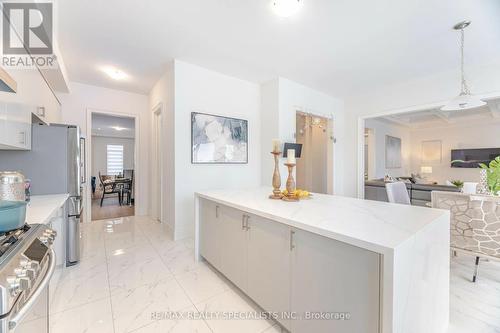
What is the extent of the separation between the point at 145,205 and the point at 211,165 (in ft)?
6.96

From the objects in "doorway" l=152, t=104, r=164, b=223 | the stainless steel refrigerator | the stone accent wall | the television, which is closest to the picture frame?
"doorway" l=152, t=104, r=164, b=223

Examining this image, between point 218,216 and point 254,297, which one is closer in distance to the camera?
point 254,297

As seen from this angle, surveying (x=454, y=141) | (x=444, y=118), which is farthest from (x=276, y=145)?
(x=454, y=141)

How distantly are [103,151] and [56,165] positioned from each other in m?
7.87

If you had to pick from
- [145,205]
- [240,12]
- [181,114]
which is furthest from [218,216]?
[145,205]

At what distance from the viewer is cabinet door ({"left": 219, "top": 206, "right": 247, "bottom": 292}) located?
66.1 inches

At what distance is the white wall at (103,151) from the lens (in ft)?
28.5

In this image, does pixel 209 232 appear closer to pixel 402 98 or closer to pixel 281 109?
pixel 281 109

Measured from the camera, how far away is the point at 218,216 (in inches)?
79.7

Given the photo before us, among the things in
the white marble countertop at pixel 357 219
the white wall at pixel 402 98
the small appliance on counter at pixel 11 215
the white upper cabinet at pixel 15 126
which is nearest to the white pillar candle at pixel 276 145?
the white marble countertop at pixel 357 219

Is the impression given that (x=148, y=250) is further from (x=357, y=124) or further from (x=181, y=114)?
(x=357, y=124)

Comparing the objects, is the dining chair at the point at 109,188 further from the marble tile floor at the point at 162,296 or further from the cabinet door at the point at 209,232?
the cabinet door at the point at 209,232

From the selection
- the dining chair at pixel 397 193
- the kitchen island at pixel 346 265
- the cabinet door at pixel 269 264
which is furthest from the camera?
the dining chair at pixel 397 193

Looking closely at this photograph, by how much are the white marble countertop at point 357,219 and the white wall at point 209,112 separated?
1725 millimetres
